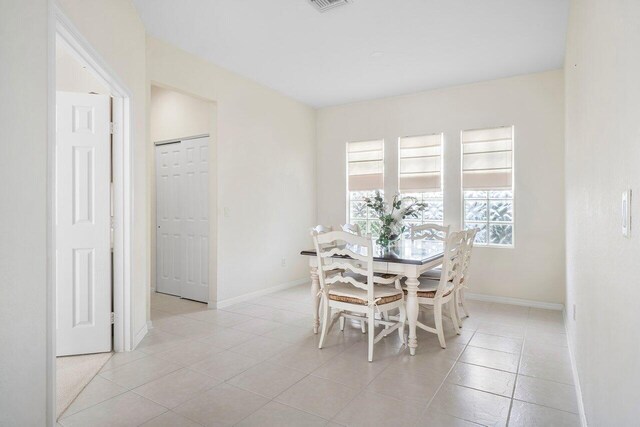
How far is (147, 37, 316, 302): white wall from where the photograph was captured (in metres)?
4.13

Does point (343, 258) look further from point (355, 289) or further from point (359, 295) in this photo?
point (359, 295)

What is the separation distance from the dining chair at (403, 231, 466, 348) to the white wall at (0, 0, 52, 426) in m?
2.60

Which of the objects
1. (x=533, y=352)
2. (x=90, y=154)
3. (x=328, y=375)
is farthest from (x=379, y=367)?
(x=90, y=154)

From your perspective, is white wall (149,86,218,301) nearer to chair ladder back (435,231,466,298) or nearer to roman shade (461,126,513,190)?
chair ladder back (435,231,466,298)

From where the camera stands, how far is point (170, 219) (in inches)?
198

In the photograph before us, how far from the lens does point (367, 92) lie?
5234 mm

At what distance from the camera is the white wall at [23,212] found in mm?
1343

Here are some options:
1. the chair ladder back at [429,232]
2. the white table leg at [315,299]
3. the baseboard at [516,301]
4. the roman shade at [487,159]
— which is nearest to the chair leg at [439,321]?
the white table leg at [315,299]

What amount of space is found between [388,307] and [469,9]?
257 centimetres

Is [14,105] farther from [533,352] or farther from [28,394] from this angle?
[533,352]

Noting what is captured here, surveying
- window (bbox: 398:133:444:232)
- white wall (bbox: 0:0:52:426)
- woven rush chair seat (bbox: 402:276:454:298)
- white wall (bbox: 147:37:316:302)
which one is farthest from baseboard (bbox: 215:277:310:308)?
white wall (bbox: 0:0:52:426)

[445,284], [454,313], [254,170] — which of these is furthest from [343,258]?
[254,170]

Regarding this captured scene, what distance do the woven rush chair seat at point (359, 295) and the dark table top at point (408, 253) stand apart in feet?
0.93

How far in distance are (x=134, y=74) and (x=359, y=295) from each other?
8.86 feet
